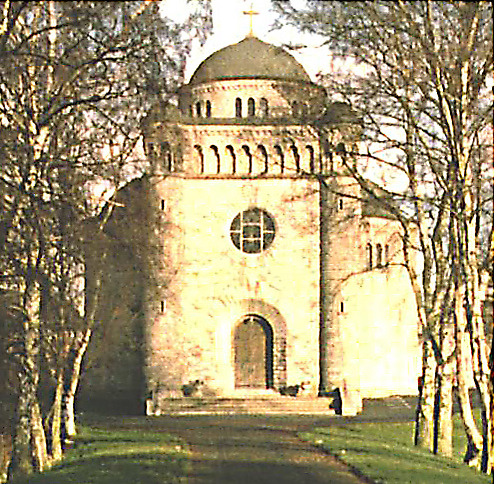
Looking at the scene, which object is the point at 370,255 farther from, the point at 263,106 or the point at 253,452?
the point at 253,452

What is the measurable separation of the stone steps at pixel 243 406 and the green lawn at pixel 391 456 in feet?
20.3

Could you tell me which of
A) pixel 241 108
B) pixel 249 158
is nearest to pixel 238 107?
pixel 241 108

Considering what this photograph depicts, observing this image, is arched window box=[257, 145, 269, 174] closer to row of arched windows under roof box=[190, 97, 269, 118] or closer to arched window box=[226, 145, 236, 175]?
arched window box=[226, 145, 236, 175]

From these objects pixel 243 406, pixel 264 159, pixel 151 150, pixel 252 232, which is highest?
pixel 264 159

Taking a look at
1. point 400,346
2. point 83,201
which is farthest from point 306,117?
point 400,346

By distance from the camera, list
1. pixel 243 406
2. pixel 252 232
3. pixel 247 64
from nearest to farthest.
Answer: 1. pixel 243 406
2. pixel 252 232
3. pixel 247 64

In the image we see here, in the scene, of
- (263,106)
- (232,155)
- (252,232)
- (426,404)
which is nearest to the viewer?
(426,404)

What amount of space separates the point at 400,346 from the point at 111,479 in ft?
92.7

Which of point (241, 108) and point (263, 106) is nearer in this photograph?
point (263, 106)

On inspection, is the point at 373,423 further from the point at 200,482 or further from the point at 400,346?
the point at 200,482

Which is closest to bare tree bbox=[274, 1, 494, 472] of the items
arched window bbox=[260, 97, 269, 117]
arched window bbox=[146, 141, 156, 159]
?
arched window bbox=[146, 141, 156, 159]

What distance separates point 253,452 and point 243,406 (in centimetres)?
1487

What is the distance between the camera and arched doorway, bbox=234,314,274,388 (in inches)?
1535

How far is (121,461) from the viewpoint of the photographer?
60.5 ft
